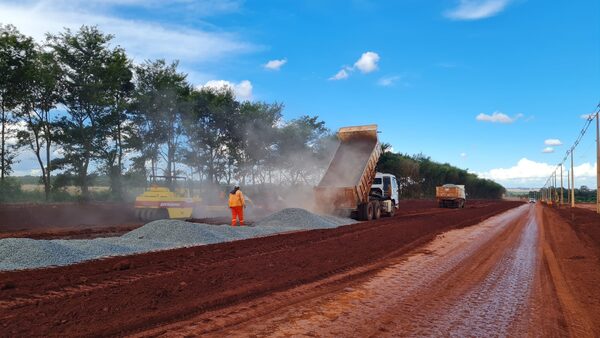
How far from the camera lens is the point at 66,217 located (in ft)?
73.8

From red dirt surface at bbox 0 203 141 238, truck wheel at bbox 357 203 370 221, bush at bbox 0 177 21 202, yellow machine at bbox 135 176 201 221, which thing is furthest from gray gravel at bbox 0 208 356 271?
bush at bbox 0 177 21 202

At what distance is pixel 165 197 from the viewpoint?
19.7 meters

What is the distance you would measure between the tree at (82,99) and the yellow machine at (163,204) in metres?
10.3

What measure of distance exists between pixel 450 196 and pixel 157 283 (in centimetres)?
3950

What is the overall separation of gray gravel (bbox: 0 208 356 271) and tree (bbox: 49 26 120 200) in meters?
17.5

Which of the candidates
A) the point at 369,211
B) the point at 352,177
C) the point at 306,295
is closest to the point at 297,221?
the point at 352,177

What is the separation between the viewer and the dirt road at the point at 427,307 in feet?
15.7

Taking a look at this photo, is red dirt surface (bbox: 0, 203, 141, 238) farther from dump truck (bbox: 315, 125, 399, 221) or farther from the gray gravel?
dump truck (bbox: 315, 125, 399, 221)

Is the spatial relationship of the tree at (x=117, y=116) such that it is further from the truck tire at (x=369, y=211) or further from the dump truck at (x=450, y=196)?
the dump truck at (x=450, y=196)

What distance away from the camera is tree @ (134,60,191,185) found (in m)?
32.5

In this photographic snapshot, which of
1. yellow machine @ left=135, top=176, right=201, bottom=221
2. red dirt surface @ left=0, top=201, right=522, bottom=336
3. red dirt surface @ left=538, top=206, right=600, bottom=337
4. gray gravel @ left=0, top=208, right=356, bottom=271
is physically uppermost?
yellow machine @ left=135, top=176, right=201, bottom=221

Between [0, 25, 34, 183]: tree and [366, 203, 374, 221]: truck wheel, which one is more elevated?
[0, 25, 34, 183]: tree

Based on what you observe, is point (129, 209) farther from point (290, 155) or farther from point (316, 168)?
point (290, 155)

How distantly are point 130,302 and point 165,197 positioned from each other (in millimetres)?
14666
